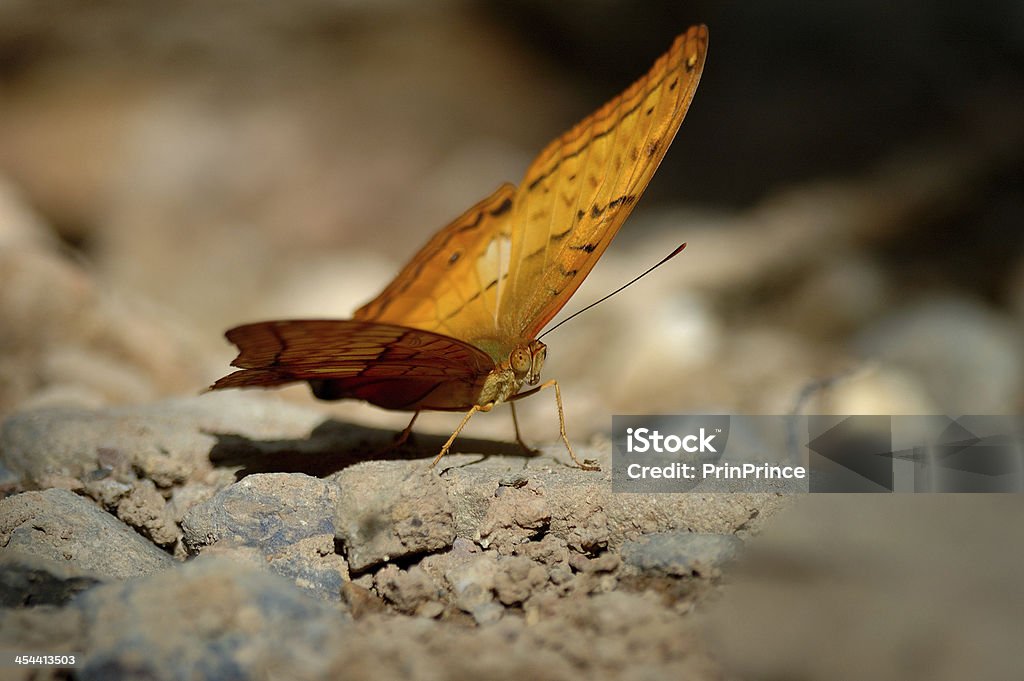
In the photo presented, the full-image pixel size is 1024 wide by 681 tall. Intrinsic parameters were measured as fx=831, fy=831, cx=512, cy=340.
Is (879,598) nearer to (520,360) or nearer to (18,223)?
(520,360)

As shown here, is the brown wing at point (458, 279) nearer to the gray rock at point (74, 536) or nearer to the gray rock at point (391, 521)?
the gray rock at point (391, 521)

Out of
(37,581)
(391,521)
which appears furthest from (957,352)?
(37,581)

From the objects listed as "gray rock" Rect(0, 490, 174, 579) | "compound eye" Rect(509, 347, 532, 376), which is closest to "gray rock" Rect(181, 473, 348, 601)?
"gray rock" Rect(0, 490, 174, 579)

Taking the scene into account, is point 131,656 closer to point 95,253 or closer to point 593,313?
point 593,313

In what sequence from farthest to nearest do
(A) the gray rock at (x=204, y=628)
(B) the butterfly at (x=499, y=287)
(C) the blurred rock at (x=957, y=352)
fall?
(C) the blurred rock at (x=957, y=352) → (B) the butterfly at (x=499, y=287) → (A) the gray rock at (x=204, y=628)

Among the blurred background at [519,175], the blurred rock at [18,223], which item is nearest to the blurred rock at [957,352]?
the blurred background at [519,175]

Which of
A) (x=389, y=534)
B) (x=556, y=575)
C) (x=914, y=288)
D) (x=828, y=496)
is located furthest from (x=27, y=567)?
(x=914, y=288)
